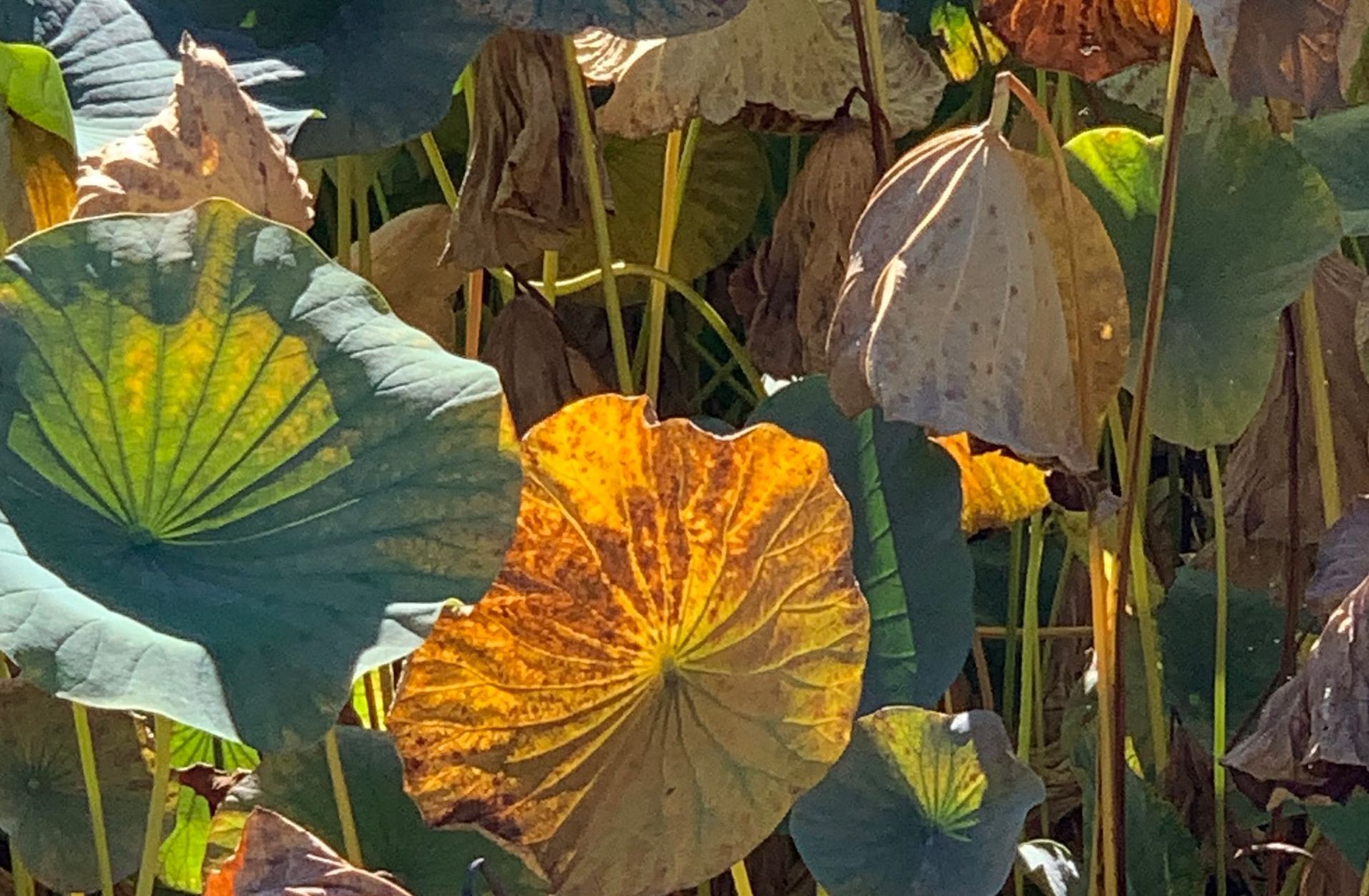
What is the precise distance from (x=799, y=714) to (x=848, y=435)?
0.20 m

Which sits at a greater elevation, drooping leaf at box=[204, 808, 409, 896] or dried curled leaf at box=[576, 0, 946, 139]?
dried curled leaf at box=[576, 0, 946, 139]

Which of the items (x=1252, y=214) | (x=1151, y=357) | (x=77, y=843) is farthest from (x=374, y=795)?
(x=1252, y=214)

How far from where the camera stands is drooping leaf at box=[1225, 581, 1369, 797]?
513 millimetres

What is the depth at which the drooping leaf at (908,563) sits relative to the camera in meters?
0.62

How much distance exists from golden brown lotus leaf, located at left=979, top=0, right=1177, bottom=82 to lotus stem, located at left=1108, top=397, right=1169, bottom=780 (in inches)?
5.8

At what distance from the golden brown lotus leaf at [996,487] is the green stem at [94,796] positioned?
332 millimetres

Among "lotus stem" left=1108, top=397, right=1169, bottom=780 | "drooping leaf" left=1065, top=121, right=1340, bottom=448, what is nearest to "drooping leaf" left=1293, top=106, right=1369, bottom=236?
"drooping leaf" left=1065, top=121, right=1340, bottom=448

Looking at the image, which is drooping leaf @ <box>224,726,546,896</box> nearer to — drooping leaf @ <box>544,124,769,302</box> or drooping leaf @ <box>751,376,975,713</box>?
drooping leaf @ <box>751,376,975,713</box>

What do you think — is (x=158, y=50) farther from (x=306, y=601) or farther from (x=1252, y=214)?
(x=1252, y=214)

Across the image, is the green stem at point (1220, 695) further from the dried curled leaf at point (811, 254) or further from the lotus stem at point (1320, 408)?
the dried curled leaf at point (811, 254)

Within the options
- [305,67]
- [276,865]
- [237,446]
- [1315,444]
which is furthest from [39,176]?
[1315,444]

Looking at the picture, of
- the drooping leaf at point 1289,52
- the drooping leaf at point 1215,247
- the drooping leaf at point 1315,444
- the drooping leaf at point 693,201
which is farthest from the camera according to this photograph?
the drooping leaf at point 693,201

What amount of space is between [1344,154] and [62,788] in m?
0.57

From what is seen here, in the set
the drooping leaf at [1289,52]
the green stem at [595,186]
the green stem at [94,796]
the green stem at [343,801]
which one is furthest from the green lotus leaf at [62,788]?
the drooping leaf at [1289,52]
